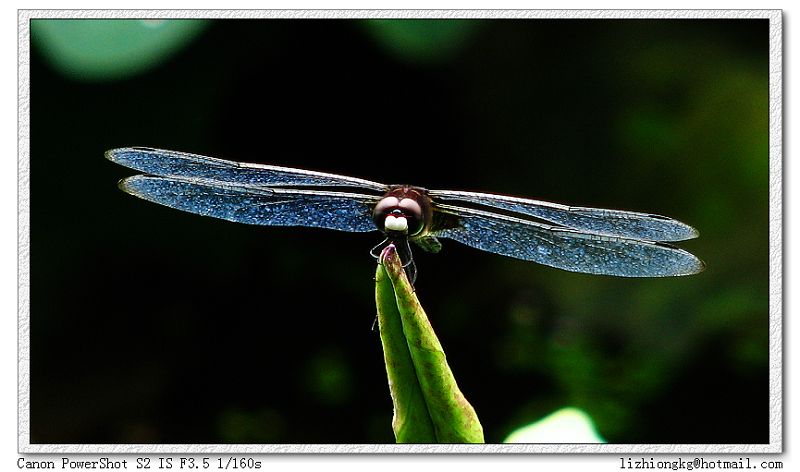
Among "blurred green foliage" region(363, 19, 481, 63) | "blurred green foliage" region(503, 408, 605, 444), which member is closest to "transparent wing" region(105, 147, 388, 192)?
"blurred green foliage" region(363, 19, 481, 63)

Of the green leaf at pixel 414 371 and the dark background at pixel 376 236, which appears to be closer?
the green leaf at pixel 414 371

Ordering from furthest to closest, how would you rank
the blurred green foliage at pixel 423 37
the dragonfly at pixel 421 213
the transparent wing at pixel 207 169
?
the blurred green foliage at pixel 423 37
the transparent wing at pixel 207 169
the dragonfly at pixel 421 213

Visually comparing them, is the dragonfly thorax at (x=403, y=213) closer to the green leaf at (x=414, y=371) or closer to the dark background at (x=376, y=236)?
the green leaf at (x=414, y=371)

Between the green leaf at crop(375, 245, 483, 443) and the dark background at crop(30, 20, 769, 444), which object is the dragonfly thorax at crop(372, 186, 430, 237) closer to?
the green leaf at crop(375, 245, 483, 443)

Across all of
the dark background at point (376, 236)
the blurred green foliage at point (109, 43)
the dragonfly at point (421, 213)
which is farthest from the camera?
the dark background at point (376, 236)

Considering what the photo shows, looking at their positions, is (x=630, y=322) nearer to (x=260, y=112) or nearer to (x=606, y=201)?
(x=606, y=201)

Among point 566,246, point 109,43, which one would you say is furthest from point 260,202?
point 566,246

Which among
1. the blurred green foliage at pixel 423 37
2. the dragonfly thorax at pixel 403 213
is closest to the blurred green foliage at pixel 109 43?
the blurred green foliage at pixel 423 37

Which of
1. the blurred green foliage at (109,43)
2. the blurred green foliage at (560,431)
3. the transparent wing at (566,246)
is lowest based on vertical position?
the blurred green foliage at (560,431)

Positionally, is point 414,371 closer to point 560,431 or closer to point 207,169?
point 560,431
